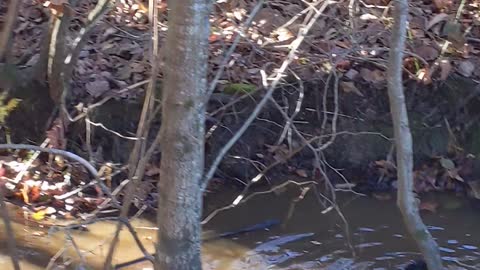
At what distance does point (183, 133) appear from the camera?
3176 millimetres

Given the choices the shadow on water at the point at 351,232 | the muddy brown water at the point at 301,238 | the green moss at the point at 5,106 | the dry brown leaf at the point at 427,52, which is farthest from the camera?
the dry brown leaf at the point at 427,52

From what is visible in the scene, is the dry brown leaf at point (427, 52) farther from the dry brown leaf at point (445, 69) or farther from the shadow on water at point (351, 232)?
the shadow on water at point (351, 232)

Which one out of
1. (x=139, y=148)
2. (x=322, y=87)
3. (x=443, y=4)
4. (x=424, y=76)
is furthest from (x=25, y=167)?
(x=443, y=4)

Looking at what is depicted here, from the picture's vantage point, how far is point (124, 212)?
3238 millimetres

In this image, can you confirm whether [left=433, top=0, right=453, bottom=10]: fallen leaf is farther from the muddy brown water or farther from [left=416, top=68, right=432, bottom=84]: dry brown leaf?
the muddy brown water

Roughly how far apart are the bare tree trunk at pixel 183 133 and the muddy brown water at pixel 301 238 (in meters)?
1.46

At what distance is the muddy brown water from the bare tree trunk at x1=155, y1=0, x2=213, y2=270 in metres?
1.46

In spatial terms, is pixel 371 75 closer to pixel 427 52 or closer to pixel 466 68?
pixel 427 52

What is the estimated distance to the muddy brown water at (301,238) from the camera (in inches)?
198

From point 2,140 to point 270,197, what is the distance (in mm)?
2092

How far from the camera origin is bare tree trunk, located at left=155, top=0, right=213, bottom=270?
311 cm

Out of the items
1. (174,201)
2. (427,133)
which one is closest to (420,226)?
(174,201)

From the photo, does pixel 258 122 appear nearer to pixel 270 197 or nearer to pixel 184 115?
pixel 270 197

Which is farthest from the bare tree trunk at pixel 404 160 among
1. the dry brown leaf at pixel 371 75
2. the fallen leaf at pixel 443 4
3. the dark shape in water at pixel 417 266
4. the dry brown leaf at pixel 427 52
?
the fallen leaf at pixel 443 4
